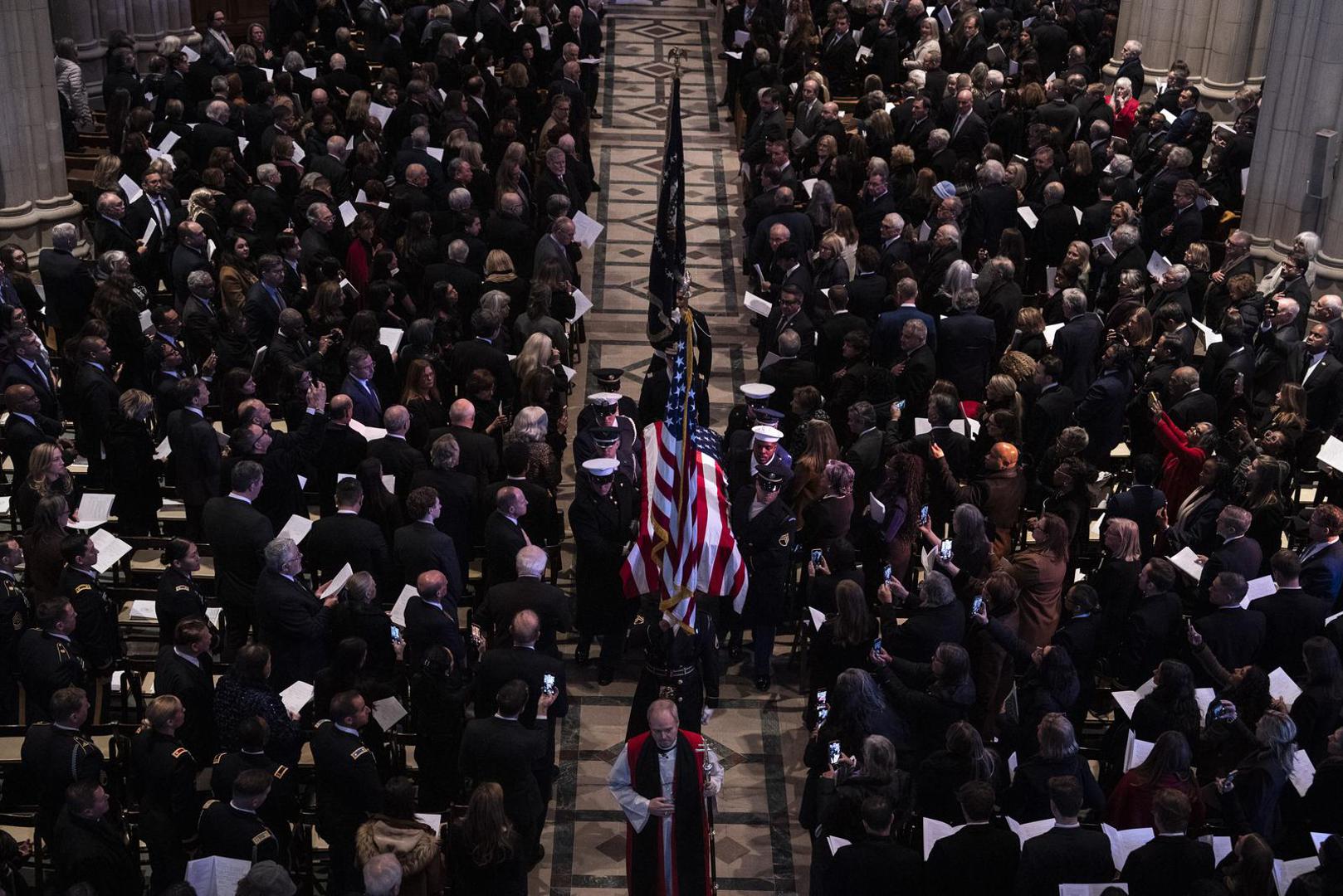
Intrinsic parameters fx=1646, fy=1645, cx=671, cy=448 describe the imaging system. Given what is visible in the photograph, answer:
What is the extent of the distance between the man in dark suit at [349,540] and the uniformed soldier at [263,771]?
70.7 inches

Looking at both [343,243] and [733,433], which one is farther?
[343,243]

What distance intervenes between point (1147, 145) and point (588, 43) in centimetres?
795

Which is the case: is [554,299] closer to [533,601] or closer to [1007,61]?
[533,601]

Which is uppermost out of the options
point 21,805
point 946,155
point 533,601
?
point 946,155

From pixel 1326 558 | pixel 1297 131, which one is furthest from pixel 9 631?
pixel 1297 131

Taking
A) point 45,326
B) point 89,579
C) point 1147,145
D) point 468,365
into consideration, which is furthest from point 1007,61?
point 89,579

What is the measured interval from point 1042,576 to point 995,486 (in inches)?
49.4

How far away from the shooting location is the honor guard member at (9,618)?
9844mm

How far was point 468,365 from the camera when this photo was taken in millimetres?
12836

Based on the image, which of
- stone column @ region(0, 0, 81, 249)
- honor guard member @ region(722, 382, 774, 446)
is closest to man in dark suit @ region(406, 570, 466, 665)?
honor guard member @ region(722, 382, 774, 446)

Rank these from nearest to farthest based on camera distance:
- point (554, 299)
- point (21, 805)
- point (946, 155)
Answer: point (21, 805) → point (554, 299) → point (946, 155)

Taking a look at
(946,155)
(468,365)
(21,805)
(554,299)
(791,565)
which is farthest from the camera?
(946,155)

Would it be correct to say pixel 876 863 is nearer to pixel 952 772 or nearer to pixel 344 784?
pixel 952 772

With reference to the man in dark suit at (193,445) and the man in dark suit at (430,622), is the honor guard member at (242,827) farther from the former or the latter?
the man in dark suit at (193,445)
